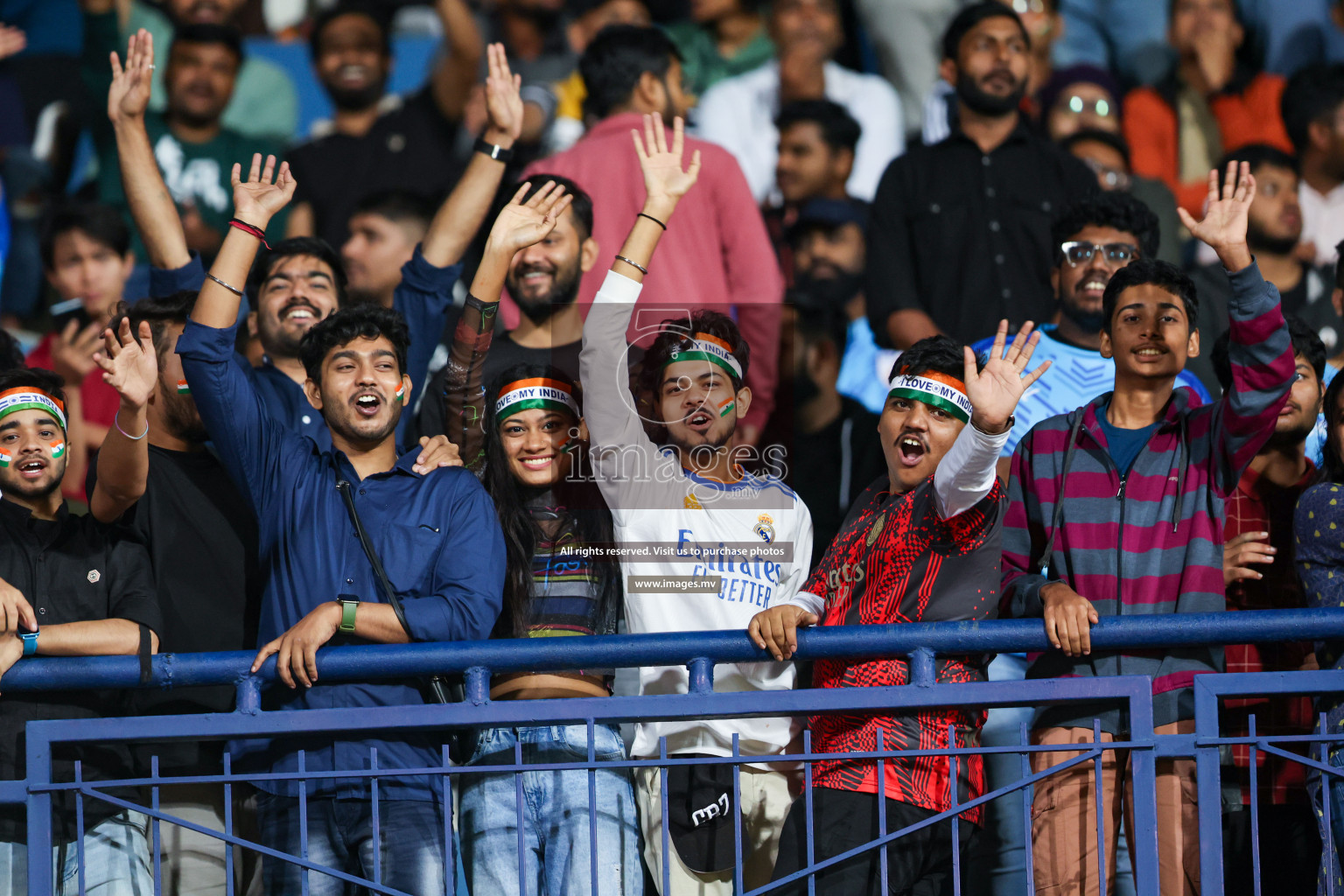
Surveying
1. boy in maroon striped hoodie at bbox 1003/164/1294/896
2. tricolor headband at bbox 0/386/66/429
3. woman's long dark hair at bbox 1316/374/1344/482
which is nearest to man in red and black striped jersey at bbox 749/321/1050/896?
boy in maroon striped hoodie at bbox 1003/164/1294/896

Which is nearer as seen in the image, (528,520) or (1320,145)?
(528,520)

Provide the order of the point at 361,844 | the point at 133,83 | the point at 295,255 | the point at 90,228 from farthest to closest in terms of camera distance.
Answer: the point at 90,228, the point at 295,255, the point at 133,83, the point at 361,844

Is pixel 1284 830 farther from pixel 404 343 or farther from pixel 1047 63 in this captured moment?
pixel 1047 63

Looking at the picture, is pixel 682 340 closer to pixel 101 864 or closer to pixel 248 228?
pixel 248 228

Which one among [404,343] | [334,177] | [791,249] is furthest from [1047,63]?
[404,343]

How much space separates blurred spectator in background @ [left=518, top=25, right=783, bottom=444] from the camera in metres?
5.96

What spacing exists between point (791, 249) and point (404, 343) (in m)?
3.05

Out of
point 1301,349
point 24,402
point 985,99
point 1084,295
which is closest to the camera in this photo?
point 24,402

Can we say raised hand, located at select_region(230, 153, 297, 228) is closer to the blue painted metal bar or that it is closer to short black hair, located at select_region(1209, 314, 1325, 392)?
the blue painted metal bar

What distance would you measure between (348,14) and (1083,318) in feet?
14.9

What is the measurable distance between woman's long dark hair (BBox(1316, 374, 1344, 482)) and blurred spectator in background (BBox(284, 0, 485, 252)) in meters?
4.44

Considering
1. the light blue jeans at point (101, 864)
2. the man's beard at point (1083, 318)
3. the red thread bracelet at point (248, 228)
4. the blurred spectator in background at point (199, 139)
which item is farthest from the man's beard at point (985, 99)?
the light blue jeans at point (101, 864)

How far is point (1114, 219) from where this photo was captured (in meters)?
5.59

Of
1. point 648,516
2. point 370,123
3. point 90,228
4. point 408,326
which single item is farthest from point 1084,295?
point 90,228
